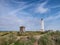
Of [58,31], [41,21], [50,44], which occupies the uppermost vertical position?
[41,21]

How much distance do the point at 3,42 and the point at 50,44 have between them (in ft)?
17.1

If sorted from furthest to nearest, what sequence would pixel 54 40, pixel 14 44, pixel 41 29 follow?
pixel 41 29 → pixel 54 40 → pixel 14 44

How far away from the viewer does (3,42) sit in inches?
737

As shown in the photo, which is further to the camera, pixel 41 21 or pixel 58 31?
pixel 41 21

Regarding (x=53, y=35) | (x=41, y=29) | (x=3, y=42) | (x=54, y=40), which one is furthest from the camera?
(x=41, y=29)

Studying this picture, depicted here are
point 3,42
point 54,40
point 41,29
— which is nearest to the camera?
point 3,42

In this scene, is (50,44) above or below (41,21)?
below

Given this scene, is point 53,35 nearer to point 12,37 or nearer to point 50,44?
point 50,44

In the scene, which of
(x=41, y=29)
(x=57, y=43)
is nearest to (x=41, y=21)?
(x=41, y=29)

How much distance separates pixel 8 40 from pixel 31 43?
2760mm

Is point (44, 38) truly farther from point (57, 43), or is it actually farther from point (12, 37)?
point (12, 37)

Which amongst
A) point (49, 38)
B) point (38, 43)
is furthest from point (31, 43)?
point (49, 38)

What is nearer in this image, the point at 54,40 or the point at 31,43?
the point at 31,43

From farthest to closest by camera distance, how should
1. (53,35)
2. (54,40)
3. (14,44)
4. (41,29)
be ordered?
(41,29)
(53,35)
(54,40)
(14,44)
